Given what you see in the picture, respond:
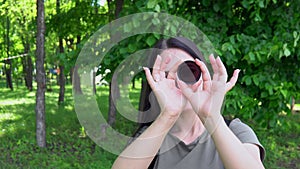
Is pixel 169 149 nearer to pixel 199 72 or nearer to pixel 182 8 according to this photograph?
pixel 199 72

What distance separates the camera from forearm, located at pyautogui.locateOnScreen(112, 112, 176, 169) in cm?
115

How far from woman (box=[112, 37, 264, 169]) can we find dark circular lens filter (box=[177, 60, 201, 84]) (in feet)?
0.06

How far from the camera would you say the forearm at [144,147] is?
1148 mm

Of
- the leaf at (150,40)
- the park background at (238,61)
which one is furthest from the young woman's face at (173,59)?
the leaf at (150,40)

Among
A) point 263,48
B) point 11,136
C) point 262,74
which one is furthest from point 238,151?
point 11,136

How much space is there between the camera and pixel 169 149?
1.36 meters

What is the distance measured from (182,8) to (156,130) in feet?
10.2

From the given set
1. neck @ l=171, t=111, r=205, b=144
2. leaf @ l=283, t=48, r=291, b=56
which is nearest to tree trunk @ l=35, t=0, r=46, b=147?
leaf @ l=283, t=48, r=291, b=56

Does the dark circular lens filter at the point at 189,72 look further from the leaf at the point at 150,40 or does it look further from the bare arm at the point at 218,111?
the leaf at the point at 150,40

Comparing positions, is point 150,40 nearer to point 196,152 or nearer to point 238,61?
point 238,61

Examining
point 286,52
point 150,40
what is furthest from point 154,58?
point 286,52

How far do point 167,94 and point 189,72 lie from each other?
4.4 inches

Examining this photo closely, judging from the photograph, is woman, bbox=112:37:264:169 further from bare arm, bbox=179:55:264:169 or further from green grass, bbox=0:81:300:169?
green grass, bbox=0:81:300:169

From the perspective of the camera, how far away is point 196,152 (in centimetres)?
132
